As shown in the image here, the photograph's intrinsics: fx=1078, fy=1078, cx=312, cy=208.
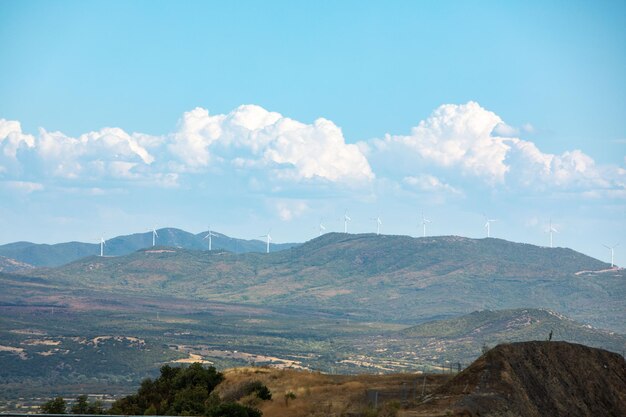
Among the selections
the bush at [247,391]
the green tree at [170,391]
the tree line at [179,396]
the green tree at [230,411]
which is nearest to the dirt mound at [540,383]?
the green tree at [230,411]

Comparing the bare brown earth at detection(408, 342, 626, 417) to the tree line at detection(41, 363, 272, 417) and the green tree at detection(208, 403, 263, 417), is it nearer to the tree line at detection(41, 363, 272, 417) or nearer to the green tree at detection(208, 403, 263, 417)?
the green tree at detection(208, 403, 263, 417)

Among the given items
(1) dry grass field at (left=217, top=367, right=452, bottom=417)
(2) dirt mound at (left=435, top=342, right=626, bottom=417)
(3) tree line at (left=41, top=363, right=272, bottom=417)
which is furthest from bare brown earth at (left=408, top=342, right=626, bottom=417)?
(3) tree line at (left=41, top=363, right=272, bottom=417)

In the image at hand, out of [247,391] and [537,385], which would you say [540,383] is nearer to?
[537,385]

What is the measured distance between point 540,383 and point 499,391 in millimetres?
4796

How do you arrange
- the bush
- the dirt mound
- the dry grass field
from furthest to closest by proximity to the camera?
the bush
the dry grass field
the dirt mound

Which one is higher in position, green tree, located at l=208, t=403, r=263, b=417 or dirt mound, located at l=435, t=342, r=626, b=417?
dirt mound, located at l=435, t=342, r=626, b=417

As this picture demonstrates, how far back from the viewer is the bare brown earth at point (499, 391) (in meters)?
61.8

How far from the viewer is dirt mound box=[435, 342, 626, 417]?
2461 inches

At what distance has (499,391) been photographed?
208 feet

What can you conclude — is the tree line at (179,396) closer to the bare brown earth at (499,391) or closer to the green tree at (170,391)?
the green tree at (170,391)

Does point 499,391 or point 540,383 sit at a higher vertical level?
point 540,383

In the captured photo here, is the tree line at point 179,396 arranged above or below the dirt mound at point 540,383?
below

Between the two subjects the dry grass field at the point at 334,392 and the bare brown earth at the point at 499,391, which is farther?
the dry grass field at the point at 334,392

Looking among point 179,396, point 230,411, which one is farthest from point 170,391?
point 230,411
